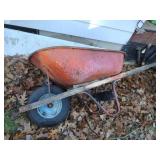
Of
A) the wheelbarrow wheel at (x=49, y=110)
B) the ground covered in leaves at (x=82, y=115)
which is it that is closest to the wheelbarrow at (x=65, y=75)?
the wheelbarrow wheel at (x=49, y=110)

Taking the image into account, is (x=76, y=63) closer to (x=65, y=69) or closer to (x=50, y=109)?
(x=65, y=69)

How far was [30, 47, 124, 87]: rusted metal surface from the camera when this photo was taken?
361cm

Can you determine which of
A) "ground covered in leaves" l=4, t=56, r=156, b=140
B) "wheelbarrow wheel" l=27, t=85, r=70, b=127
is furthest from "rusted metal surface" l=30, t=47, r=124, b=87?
"ground covered in leaves" l=4, t=56, r=156, b=140

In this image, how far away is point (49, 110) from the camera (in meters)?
3.97

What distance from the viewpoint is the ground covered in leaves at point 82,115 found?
13.1ft

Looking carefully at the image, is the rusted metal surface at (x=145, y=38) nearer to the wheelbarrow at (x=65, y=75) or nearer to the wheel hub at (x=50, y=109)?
the wheelbarrow at (x=65, y=75)

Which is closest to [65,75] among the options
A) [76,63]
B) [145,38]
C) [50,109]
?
[76,63]

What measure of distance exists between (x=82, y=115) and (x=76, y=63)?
924mm

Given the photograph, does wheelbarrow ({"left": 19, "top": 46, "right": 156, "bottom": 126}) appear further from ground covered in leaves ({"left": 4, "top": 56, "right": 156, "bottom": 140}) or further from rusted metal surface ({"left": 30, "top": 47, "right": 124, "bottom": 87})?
ground covered in leaves ({"left": 4, "top": 56, "right": 156, "bottom": 140})
